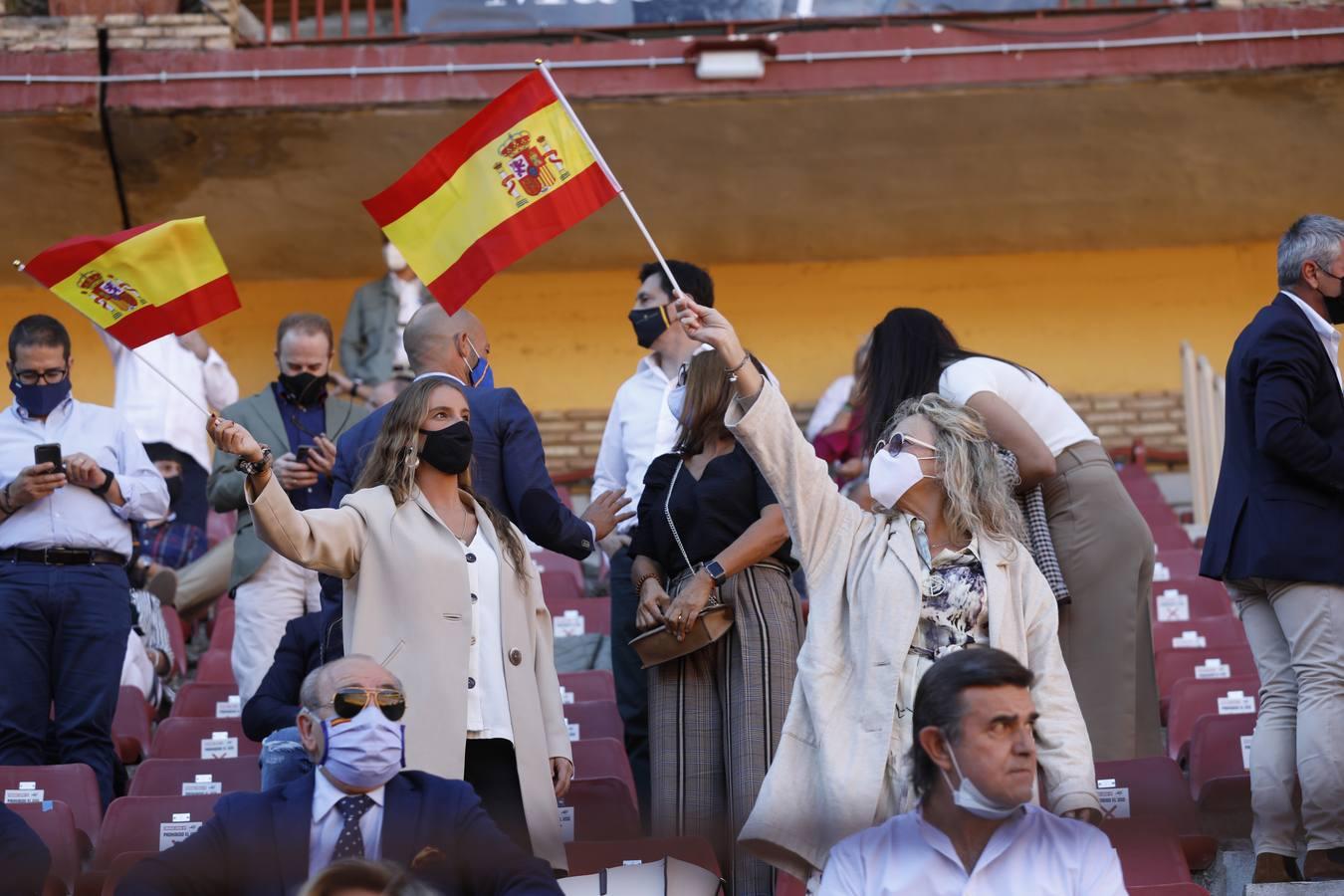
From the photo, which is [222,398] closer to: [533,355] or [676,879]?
[533,355]

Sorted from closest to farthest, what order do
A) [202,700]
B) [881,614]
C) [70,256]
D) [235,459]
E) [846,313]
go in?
1. [881,614]
2. [70,256]
3. [235,459]
4. [202,700]
5. [846,313]

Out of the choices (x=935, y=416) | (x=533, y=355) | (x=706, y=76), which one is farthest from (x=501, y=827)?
(x=533, y=355)

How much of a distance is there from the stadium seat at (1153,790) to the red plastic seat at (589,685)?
209 centimetres

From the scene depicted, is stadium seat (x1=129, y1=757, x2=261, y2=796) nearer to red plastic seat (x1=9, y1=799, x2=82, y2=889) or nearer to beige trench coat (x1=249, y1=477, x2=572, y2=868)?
red plastic seat (x1=9, y1=799, x2=82, y2=889)

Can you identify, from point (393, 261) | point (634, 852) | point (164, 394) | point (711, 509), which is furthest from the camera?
point (393, 261)

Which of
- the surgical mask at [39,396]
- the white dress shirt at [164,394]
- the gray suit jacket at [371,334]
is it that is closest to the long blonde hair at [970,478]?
the surgical mask at [39,396]

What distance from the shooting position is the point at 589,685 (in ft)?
22.1

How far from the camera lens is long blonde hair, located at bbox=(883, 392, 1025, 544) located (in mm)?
4434

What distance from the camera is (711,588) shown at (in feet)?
16.8

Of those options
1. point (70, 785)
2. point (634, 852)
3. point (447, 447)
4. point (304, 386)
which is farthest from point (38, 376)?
point (634, 852)

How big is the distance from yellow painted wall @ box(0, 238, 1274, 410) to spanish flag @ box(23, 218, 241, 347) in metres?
6.24

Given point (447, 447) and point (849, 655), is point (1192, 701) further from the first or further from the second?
point (447, 447)

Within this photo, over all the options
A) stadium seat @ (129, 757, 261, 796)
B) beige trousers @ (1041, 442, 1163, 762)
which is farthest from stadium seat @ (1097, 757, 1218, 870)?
stadium seat @ (129, 757, 261, 796)

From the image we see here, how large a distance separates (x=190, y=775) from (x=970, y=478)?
2645 mm
